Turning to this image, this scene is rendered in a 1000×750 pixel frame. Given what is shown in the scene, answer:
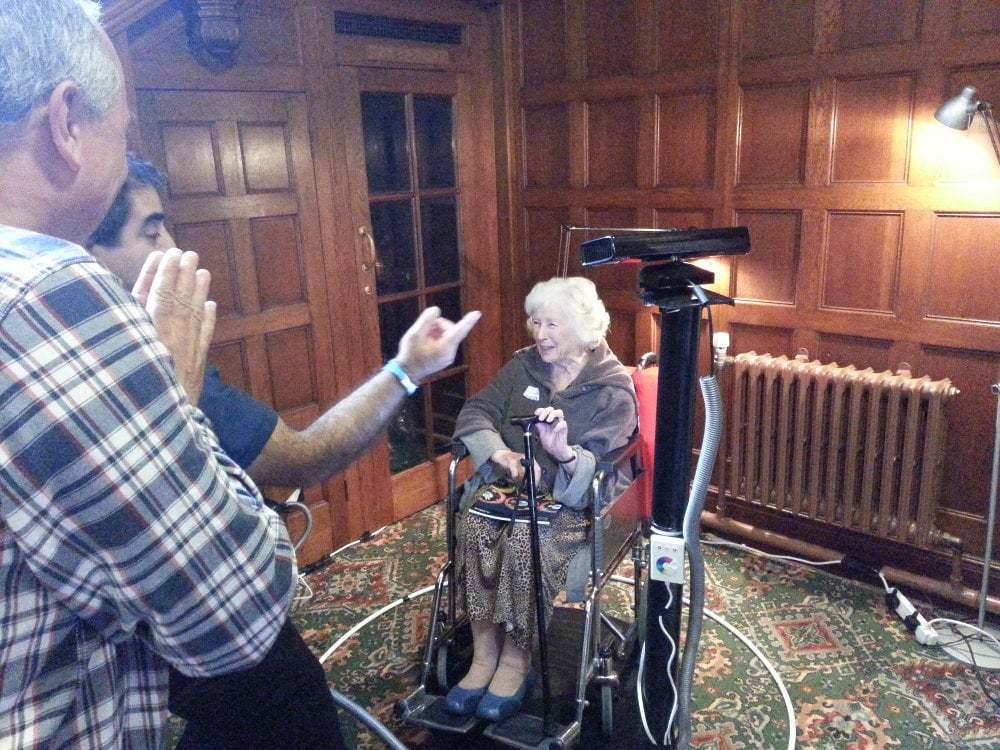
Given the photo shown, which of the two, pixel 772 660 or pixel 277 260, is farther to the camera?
pixel 277 260

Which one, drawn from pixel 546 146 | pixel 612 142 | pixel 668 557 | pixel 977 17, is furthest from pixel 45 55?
pixel 546 146

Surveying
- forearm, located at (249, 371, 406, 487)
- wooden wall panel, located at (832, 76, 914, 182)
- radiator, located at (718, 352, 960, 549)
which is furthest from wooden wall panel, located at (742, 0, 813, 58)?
forearm, located at (249, 371, 406, 487)

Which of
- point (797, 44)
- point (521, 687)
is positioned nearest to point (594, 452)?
point (521, 687)

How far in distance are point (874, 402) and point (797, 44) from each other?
128 cm

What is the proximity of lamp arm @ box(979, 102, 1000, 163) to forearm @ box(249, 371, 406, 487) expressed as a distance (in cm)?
200

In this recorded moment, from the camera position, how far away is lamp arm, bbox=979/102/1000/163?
2.20 metres

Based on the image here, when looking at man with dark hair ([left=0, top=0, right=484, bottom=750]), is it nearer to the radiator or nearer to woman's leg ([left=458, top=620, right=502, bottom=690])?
woman's leg ([left=458, top=620, right=502, bottom=690])

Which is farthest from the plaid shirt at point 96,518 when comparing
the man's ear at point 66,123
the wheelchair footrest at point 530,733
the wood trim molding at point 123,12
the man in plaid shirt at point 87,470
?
the wood trim molding at point 123,12

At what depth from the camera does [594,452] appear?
2.30m

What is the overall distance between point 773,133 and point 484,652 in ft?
6.82

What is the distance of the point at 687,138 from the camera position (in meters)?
3.05

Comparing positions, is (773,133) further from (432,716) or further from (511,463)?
(432,716)

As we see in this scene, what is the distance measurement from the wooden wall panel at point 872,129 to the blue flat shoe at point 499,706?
6.66 ft

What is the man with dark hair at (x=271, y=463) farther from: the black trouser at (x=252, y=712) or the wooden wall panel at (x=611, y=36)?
the wooden wall panel at (x=611, y=36)
